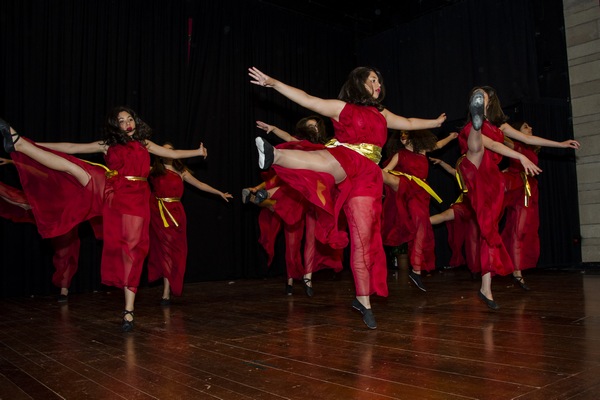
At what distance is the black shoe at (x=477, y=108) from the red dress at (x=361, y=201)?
1.76 feet

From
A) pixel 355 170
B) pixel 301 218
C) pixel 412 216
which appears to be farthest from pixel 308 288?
pixel 355 170

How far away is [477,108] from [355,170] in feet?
2.76

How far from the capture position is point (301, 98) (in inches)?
109

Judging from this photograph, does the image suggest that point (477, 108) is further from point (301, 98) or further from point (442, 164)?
point (442, 164)

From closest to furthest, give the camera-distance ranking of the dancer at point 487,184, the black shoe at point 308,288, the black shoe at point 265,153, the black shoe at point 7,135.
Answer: the black shoe at point 265,153, the black shoe at point 7,135, the dancer at point 487,184, the black shoe at point 308,288

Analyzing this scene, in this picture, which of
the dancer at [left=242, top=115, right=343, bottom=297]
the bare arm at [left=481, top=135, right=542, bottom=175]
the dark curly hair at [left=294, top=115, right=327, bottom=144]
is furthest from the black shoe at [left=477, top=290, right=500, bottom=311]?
the dark curly hair at [left=294, top=115, right=327, bottom=144]

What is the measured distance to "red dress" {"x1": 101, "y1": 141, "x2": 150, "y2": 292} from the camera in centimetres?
327

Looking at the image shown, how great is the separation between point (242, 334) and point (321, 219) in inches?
31.0

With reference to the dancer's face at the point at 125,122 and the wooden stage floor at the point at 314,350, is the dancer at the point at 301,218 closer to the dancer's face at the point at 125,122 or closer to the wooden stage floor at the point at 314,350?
the wooden stage floor at the point at 314,350

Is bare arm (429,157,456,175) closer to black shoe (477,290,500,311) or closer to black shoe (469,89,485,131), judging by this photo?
black shoe (477,290,500,311)

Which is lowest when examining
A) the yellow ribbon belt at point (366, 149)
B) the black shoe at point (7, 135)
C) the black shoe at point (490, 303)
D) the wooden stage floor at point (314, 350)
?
the wooden stage floor at point (314, 350)

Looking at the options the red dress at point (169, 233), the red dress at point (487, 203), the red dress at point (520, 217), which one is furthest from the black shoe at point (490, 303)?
the red dress at point (169, 233)

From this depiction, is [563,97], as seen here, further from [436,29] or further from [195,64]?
[195,64]

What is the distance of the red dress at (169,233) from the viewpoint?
453 cm
